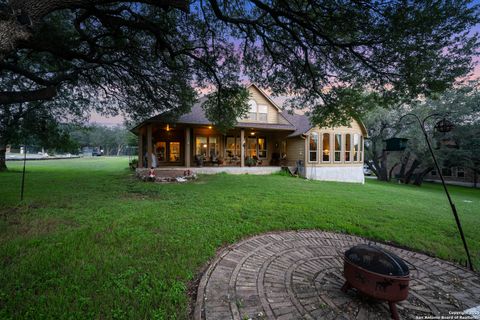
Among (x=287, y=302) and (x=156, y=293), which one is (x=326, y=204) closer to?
(x=287, y=302)

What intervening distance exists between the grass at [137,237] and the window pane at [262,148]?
34.5ft

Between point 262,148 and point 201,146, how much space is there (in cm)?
538

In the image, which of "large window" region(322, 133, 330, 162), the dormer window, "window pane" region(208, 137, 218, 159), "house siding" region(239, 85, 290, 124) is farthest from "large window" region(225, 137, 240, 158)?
"large window" region(322, 133, 330, 162)

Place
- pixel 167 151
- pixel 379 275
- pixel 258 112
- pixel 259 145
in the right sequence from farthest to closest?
pixel 259 145 < pixel 258 112 < pixel 167 151 < pixel 379 275

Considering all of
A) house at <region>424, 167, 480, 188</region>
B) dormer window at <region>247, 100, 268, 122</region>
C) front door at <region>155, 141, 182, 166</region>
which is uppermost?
dormer window at <region>247, 100, 268, 122</region>

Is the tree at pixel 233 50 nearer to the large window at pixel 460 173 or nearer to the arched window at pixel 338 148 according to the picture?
the arched window at pixel 338 148

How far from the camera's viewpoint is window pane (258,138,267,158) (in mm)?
18234

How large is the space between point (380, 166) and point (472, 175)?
43.9 feet

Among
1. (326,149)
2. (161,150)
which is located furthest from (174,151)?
(326,149)

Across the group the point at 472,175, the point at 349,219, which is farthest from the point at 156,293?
the point at 472,175

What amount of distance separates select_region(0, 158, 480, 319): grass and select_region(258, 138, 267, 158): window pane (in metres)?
10.5

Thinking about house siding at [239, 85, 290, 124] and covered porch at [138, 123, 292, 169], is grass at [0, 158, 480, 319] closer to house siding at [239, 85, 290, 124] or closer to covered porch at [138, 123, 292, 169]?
covered porch at [138, 123, 292, 169]

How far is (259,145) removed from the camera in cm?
1822

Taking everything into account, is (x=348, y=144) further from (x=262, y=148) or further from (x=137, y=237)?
(x=137, y=237)
